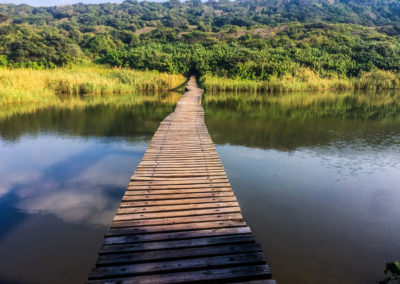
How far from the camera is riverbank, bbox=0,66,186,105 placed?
51.8 ft

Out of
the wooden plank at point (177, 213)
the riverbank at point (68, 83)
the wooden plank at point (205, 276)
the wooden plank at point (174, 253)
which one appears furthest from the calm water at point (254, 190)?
the riverbank at point (68, 83)

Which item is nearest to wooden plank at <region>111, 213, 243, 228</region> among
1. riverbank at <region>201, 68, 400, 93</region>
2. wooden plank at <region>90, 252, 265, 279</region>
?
wooden plank at <region>90, 252, 265, 279</region>

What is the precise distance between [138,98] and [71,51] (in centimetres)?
1906

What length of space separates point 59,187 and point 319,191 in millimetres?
5406

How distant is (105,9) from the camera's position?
111188mm

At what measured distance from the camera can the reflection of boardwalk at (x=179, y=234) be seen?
8.57 ft

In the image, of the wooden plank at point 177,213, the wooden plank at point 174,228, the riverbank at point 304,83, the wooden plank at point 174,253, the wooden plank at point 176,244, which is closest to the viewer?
the wooden plank at point 174,253

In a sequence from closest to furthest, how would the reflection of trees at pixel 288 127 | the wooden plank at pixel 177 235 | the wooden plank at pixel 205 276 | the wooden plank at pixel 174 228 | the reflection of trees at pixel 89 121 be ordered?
the wooden plank at pixel 205 276 → the wooden plank at pixel 177 235 → the wooden plank at pixel 174 228 → the reflection of trees at pixel 288 127 → the reflection of trees at pixel 89 121

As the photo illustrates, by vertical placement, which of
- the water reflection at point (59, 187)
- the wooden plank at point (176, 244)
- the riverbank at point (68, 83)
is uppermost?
the riverbank at point (68, 83)

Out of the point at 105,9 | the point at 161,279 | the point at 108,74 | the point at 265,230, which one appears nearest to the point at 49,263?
the point at 161,279

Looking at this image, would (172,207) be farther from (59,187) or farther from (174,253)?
(59,187)

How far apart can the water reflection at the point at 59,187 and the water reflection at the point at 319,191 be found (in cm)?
255

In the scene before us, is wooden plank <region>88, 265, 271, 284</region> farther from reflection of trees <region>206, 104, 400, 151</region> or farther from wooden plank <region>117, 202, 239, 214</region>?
reflection of trees <region>206, 104, 400, 151</region>

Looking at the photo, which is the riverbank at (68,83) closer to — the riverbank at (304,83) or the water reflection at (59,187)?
the riverbank at (304,83)
